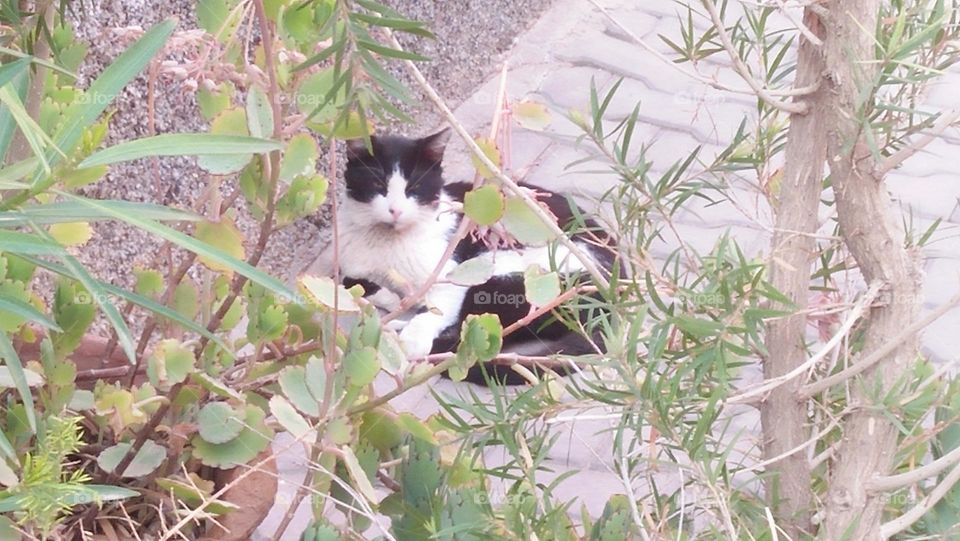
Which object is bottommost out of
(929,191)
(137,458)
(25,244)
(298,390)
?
(137,458)

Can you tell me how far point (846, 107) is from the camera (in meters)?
0.83

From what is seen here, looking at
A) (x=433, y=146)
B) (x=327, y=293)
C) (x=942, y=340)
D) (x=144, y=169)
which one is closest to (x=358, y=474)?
(x=327, y=293)

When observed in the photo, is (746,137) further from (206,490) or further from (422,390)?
(422,390)

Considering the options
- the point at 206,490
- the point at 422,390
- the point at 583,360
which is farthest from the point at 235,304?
the point at 422,390

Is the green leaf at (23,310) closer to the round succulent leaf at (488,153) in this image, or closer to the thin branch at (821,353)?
the round succulent leaf at (488,153)

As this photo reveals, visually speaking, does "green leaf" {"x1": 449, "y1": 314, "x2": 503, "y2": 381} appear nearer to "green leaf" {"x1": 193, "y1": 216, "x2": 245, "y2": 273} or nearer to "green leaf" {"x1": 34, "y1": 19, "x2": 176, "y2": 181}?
"green leaf" {"x1": 193, "y1": 216, "x2": 245, "y2": 273}

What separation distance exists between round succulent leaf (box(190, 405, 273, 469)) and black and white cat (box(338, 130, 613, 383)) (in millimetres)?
1049

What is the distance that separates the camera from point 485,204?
1008 millimetres

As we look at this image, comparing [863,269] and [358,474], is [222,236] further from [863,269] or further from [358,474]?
[863,269]

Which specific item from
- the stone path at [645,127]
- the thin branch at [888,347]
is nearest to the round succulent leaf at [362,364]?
the thin branch at [888,347]

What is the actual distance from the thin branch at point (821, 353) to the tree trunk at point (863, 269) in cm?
2

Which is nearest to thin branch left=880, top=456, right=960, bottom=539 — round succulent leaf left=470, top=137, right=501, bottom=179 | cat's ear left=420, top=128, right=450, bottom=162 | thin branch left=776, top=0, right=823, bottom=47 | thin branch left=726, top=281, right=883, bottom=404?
thin branch left=726, top=281, right=883, bottom=404

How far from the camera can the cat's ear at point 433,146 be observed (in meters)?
2.27

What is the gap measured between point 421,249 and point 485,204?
1.43 meters
